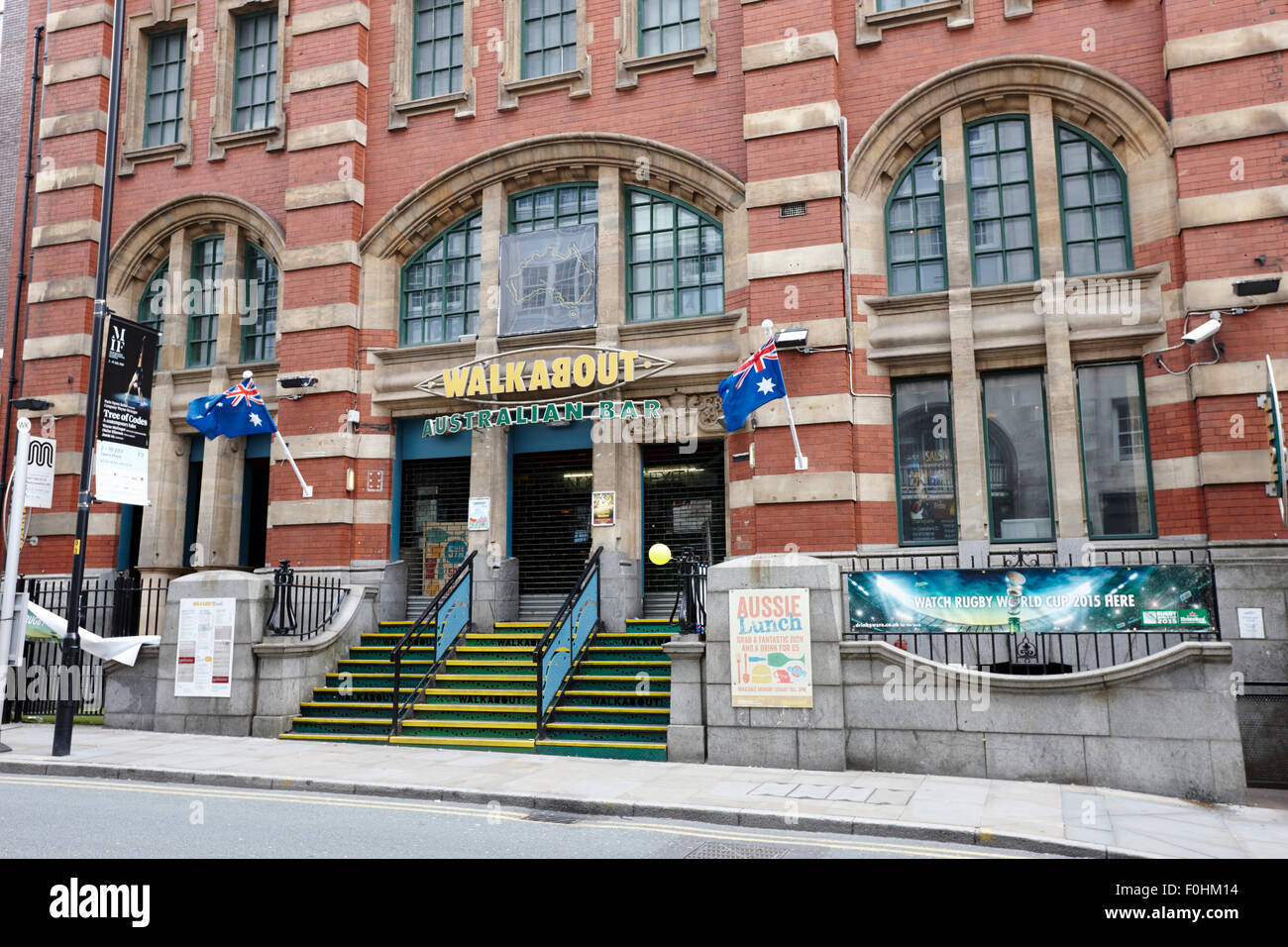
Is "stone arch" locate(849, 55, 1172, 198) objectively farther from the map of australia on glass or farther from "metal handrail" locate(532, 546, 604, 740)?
"metal handrail" locate(532, 546, 604, 740)

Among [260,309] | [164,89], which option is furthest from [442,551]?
[164,89]

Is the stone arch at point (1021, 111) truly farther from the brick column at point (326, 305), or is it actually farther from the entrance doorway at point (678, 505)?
the brick column at point (326, 305)

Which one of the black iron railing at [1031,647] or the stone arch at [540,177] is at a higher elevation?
the stone arch at [540,177]

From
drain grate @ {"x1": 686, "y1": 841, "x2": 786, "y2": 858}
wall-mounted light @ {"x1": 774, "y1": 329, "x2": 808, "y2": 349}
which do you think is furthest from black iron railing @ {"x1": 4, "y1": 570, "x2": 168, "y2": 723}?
drain grate @ {"x1": 686, "y1": 841, "x2": 786, "y2": 858}

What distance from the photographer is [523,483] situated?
688 inches

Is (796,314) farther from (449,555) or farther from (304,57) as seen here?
(304,57)

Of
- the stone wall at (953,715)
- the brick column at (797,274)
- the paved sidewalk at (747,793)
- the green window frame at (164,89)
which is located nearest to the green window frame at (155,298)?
the green window frame at (164,89)

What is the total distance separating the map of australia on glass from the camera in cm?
1692

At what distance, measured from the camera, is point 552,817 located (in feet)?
29.9

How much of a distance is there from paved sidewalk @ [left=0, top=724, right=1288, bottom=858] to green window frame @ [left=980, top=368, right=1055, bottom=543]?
458cm

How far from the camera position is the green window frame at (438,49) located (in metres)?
Answer: 18.5

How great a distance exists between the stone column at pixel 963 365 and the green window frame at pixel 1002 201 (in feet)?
0.78

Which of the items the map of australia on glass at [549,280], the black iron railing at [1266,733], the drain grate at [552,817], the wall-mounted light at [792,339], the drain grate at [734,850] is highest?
the map of australia on glass at [549,280]
